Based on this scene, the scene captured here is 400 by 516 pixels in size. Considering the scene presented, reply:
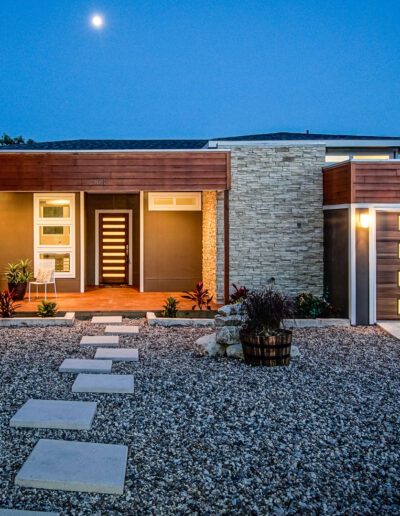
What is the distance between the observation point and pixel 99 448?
12.8 feet

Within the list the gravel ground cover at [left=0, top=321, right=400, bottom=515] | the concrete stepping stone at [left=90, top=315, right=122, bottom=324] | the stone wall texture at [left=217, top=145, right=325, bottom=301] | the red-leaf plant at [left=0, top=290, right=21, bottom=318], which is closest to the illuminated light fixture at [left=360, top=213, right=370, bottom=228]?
the stone wall texture at [left=217, top=145, right=325, bottom=301]

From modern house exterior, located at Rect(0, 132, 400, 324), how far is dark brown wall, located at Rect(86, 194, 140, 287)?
1069 millimetres

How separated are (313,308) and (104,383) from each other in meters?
5.48

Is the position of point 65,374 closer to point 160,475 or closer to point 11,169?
point 160,475

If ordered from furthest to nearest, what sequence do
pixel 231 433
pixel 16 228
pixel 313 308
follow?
pixel 16 228
pixel 313 308
pixel 231 433

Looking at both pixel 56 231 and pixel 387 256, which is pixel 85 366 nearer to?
pixel 387 256

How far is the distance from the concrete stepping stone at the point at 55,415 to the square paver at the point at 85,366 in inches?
48.6

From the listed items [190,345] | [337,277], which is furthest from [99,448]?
[337,277]

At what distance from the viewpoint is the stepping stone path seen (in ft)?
11.0

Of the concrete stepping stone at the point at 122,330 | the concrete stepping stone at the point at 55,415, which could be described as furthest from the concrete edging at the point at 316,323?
the concrete stepping stone at the point at 55,415

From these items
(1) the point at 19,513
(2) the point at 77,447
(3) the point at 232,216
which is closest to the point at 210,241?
(3) the point at 232,216

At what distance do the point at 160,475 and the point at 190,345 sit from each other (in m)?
4.35

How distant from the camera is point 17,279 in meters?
12.2

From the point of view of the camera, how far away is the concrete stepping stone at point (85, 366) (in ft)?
20.4
